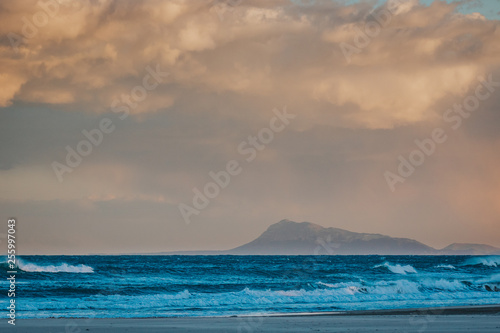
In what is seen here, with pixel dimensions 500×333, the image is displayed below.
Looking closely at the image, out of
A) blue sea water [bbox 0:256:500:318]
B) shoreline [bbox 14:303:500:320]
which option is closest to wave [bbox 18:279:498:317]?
blue sea water [bbox 0:256:500:318]

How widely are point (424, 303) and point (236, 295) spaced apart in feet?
37.2

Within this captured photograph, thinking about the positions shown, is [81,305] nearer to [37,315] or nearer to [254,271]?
[37,315]

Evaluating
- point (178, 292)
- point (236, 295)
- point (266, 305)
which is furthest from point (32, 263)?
point (266, 305)

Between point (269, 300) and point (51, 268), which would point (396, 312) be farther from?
point (51, 268)

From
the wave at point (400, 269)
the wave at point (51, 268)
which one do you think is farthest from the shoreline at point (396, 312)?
the wave at point (51, 268)

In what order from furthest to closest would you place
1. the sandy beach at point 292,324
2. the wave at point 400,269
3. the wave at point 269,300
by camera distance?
the wave at point 400,269 → the wave at point 269,300 → the sandy beach at point 292,324

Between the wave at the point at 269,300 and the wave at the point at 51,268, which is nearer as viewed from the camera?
the wave at the point at 269,300

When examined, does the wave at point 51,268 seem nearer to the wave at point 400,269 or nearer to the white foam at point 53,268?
the white foam at point 53,268

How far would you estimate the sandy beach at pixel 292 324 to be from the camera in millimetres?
19219

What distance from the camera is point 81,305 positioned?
103 feet

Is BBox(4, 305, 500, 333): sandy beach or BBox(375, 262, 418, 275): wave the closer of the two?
BBox(4, 305, 500, 333): sandy beach

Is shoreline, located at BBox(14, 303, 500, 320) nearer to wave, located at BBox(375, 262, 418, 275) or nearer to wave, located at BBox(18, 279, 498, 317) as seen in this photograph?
wave, located at BBox(18, 279, 498, 317)

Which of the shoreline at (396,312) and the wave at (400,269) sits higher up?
the wave at (400,269)

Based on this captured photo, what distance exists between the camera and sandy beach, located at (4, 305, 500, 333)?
19.2 meters
